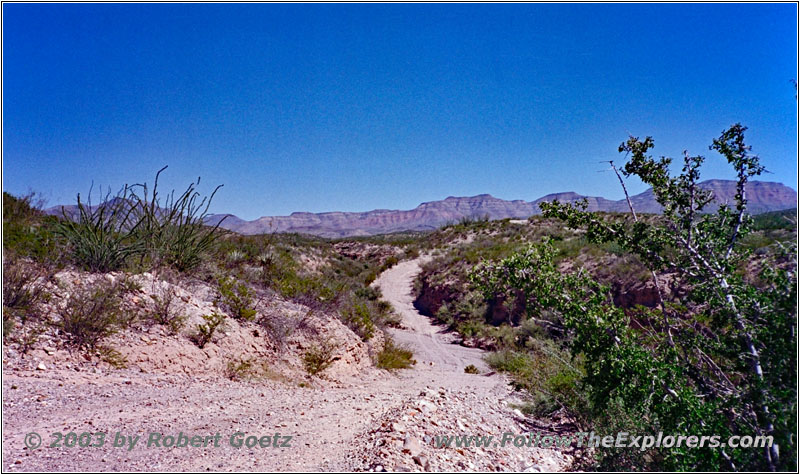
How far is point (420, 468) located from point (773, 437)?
9.84ft

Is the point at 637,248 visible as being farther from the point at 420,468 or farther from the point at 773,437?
the point at 420,468

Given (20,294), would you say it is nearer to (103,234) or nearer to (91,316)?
(91,316)

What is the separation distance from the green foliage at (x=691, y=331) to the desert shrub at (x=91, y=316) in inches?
212

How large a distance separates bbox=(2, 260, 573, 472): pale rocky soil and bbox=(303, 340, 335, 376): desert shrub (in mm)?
153

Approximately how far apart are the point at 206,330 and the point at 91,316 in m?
1.70

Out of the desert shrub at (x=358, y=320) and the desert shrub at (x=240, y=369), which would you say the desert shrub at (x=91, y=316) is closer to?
the desert shrub at (x=240, y=369)

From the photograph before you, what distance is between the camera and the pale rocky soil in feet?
14.3

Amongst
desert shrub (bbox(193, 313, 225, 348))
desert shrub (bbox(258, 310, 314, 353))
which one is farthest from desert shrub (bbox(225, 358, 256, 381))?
desert shrub (bbox(258, 310, 314, 353))

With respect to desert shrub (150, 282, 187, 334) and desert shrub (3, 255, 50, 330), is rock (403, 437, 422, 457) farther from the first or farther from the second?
desert shrub (3, 255, 50, 330)

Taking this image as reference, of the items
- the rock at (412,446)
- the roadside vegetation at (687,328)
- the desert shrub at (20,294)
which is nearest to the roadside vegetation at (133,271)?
the desert shrub at (20,294)

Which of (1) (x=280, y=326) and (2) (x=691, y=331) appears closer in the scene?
(2) (x=691, y=331)

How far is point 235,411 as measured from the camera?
18.9ft

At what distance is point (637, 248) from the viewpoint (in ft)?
16.7

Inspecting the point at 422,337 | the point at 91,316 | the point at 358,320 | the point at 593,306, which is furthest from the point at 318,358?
the point at 422,337
